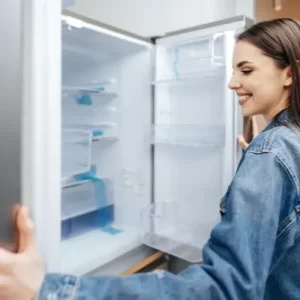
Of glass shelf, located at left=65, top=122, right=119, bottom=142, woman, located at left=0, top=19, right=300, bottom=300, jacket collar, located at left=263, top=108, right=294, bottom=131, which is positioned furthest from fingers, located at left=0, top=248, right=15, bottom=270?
glass shelf, located at left=65, top=122, right=119, bottom=142

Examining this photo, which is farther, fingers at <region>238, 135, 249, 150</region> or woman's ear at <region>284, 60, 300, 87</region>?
fingers at <region>238, 135, 249, 150</region>

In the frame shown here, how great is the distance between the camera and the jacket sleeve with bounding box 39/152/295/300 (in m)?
0.44

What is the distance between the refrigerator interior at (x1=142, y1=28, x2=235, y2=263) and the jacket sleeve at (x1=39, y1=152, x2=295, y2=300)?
0.60 m

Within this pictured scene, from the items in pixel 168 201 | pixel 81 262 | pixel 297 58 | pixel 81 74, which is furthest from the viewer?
pixel 81 74

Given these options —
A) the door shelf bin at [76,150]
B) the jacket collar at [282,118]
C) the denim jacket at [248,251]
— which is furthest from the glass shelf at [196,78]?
the denim jacket at [248,251]

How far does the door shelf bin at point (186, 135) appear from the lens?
1192mm

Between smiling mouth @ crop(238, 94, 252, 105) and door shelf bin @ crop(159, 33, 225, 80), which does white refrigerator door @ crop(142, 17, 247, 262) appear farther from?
smiling mouth @ crop(238, 94, 252, 105)

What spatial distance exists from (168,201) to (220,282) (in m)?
0.93

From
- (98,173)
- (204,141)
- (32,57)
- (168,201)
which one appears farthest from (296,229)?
(98,173)

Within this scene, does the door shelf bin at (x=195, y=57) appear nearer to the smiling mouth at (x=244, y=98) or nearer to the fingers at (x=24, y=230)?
the smiling mouth at (x=244, y=98)

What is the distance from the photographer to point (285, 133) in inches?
23.7

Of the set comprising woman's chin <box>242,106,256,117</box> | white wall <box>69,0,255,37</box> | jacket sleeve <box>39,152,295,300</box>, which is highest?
white wall <box>69,0,255,37</box>

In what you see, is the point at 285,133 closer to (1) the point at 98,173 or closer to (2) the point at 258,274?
(2) the point at 258,274

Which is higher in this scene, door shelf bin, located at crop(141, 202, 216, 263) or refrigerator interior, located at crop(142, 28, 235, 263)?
refrigerator interior, located at crop(142, 28, 235, 263)
